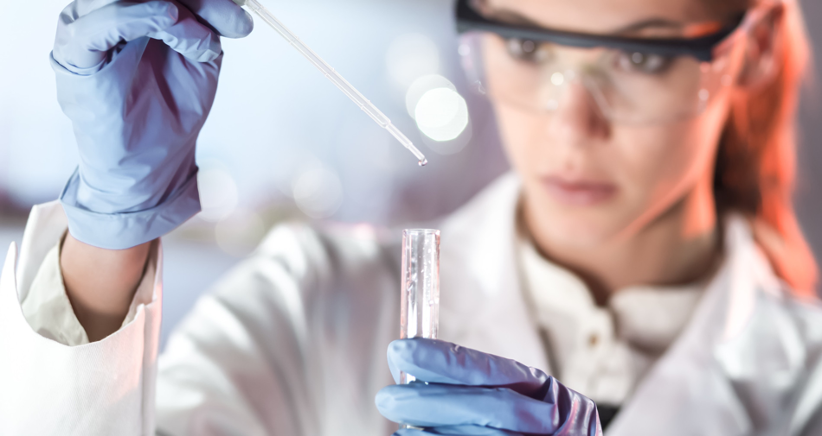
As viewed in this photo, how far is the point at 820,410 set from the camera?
1.49 meters

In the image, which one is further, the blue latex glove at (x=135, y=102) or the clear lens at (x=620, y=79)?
the clear lens at (x=620, y=79)

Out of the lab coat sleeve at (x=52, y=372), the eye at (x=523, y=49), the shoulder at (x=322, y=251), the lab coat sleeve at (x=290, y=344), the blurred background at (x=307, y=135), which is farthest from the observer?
the blurred background at (x=307, y=135)

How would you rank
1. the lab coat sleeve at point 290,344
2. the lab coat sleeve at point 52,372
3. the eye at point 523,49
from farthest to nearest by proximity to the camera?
the eye at point 523,49
the lab coat sleeve at point 290,344
the lab coat sleeve at point 52,372

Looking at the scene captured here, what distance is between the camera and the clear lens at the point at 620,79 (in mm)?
1390

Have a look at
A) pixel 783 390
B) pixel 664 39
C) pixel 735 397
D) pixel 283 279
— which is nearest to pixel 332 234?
pixel 283 279

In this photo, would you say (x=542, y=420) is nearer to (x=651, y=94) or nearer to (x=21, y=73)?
(x=651, y=94)

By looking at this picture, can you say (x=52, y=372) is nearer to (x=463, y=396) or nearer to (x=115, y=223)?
(x=115, y=223)

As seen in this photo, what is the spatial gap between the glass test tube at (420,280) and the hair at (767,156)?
1324 millimetres

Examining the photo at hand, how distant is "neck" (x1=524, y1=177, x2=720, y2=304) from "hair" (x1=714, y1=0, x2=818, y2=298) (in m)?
0.11

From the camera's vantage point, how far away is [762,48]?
1.51 metres

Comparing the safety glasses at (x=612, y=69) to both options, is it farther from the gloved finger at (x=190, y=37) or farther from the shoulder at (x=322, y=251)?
the gloved finger at (x=190, y=37)

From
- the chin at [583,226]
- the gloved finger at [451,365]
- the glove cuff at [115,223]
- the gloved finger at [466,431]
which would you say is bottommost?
the chin at [583,226]

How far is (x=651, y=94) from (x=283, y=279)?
1015mm

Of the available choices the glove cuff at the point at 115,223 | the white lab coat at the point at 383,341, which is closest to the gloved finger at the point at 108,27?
the glove cuff at the point at 115,223
